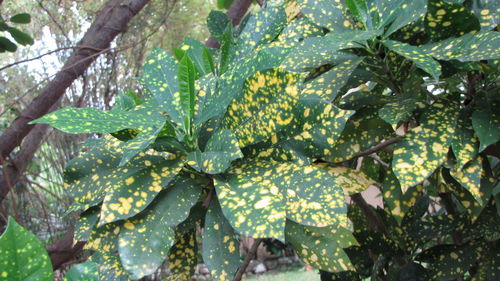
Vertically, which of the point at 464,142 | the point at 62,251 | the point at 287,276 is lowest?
the point at 287,276

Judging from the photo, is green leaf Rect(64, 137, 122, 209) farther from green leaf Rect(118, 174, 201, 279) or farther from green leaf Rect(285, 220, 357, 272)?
green leaf Rect(285, 220, 357, 272)

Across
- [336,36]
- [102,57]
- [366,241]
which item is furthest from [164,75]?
[102,57]

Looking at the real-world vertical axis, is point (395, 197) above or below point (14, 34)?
below

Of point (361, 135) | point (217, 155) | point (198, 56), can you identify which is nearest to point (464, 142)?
point (361, 135)

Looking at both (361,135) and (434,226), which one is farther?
(434,226)

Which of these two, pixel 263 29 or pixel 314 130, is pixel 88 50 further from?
pixel 314 130

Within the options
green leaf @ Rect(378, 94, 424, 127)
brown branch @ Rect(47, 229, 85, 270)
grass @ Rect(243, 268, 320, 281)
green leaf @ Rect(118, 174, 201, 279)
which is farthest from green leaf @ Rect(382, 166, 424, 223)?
grass @ Rect(243, 268, 320, 281)
